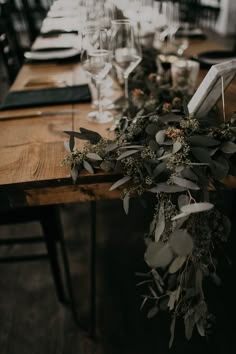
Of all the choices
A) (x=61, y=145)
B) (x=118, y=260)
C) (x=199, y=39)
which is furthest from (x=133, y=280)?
(x=199, y=39)

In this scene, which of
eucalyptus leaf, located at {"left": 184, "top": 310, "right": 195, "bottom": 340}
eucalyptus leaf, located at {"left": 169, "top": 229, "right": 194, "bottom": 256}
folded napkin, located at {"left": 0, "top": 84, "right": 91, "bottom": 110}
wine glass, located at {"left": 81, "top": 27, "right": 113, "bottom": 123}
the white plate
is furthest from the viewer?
the white plate

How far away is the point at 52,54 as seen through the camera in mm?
1763

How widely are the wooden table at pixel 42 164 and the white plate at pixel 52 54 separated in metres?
0.63

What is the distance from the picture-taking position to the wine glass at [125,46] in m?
1.06

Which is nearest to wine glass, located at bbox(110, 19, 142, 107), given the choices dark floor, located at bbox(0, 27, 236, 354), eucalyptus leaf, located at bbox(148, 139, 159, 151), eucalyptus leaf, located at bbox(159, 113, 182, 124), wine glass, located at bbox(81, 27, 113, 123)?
wine glass, located at bbox(81, 27, 113, 123)

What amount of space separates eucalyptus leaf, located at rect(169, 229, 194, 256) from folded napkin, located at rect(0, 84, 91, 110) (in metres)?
0.80

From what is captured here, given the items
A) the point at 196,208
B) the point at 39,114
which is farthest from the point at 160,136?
the point at 39,114

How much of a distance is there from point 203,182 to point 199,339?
0.80 meters

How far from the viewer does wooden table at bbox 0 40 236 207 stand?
779mm

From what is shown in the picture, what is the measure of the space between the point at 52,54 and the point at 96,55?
81 cm

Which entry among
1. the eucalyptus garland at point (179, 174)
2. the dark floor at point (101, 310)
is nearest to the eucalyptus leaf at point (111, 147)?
the eucalyptus garland at point (179, 174)

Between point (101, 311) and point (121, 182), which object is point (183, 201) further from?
point (101, 311)

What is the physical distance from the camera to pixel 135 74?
128 centimetres

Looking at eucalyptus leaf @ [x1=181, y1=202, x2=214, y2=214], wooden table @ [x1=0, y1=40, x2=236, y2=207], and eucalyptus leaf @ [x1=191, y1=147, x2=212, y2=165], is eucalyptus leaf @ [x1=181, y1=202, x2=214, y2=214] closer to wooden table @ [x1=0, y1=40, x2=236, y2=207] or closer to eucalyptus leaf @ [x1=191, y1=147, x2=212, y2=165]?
eucalyptus leaf @ [x1=191, y1=147, x2=212, y2=165]
